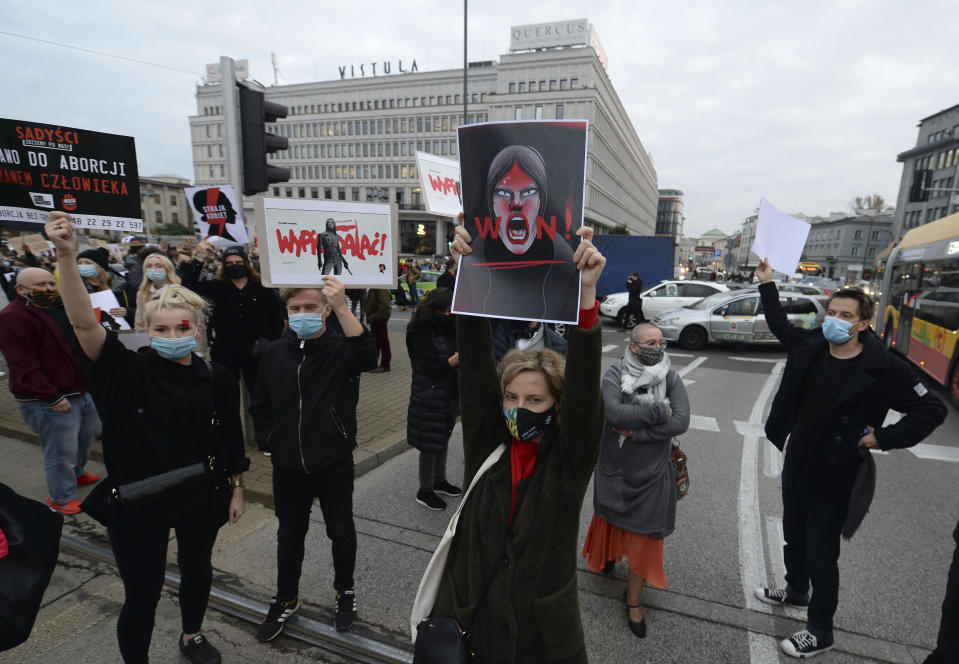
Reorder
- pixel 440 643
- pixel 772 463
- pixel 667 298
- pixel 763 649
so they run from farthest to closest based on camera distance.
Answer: pixel 667 298 → pixel 772 463 → pixel 763 649 → pixel 440 643

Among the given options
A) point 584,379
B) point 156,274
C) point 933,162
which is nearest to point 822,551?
point 584,379

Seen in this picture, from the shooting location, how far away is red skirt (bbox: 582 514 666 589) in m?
2.96

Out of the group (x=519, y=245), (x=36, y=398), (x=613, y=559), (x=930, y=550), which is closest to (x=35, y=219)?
(x=36, y=398)

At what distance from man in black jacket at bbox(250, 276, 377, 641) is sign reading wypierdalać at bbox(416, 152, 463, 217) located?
4.03 meters

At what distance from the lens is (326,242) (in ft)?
10.4

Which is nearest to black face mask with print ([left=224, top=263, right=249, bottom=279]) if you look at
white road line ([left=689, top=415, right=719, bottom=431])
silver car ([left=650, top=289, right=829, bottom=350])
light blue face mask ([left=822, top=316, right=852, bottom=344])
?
light blue face mask ([left=822, top=316, right=852, bottom=344])

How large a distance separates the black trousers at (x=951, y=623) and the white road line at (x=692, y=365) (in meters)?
8.27

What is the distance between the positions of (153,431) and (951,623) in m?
3.48

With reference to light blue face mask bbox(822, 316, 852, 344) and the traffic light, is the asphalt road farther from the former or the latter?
the traffic light

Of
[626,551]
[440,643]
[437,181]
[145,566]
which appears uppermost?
[437,181]

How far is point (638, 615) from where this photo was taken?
2.92 metres

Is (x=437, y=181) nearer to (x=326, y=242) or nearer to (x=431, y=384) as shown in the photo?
(x=431, y=384)

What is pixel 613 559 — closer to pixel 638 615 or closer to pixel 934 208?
pixel 638 615

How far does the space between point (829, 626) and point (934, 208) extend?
245 feet
